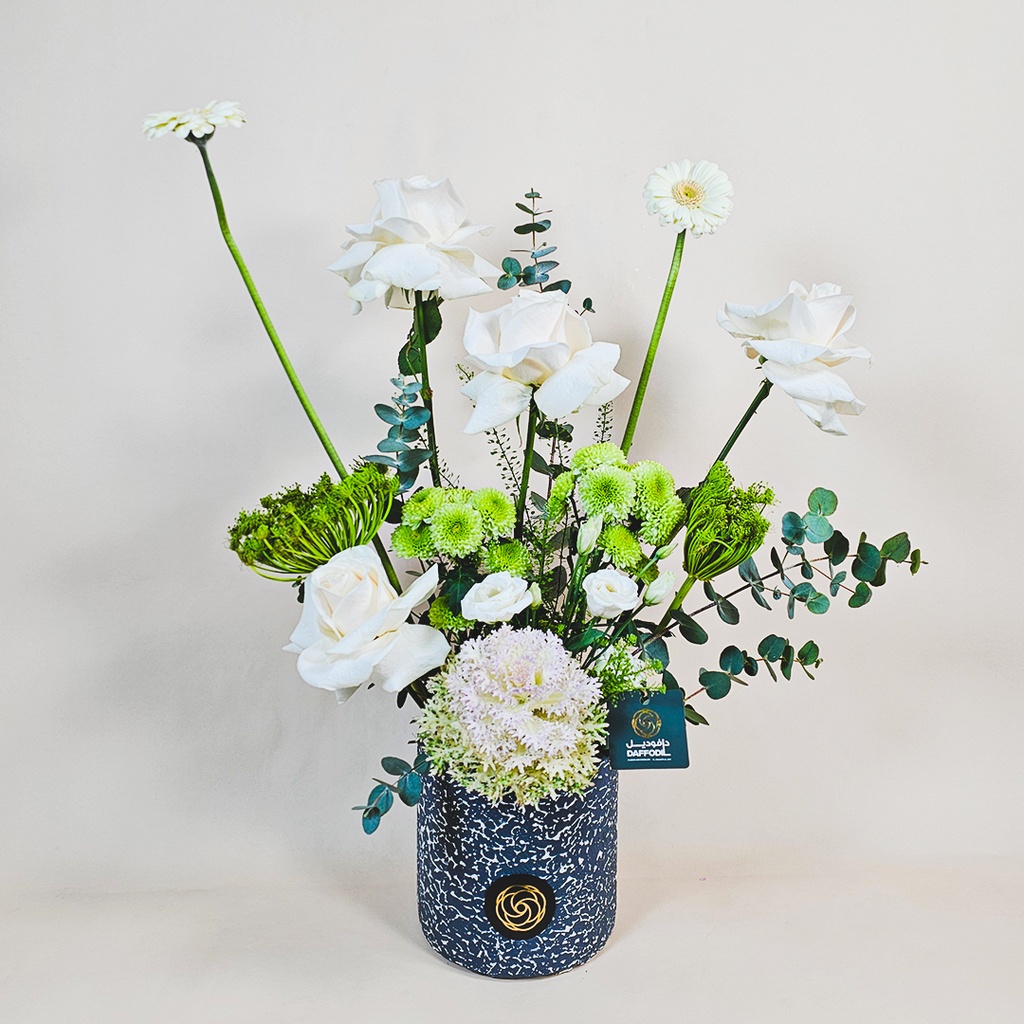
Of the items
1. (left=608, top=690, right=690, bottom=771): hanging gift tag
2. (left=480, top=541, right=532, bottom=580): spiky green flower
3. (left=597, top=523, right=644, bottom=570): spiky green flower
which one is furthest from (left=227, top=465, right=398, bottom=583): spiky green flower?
(left=608, top=690, right=690, bottom=771): hanging gift tag

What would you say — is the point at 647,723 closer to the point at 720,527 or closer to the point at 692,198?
the point at 720,527

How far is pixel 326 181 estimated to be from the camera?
140cm

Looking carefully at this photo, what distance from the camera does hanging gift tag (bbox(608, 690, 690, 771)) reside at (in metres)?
1.10

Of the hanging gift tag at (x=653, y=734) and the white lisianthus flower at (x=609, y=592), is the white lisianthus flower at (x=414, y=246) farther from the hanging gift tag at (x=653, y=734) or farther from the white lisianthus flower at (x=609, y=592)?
the hanging gift tag at (x=653, y=734)

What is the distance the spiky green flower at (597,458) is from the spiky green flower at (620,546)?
0.07m

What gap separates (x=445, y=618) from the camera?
43.7 inches

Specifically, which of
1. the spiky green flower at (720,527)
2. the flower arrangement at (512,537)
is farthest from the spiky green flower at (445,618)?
the spiky green flower at (720,527)

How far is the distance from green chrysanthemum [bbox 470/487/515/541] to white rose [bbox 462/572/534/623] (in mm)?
50

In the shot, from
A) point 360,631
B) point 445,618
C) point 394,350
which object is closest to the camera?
point 360,631

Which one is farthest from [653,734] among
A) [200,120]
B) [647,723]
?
[200,120]

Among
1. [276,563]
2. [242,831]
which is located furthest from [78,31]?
[242,831]

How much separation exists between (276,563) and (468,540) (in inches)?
7.2

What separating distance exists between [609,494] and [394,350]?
47 cm

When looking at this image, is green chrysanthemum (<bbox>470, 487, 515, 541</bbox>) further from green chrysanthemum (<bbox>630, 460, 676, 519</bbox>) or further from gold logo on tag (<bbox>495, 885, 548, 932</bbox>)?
Result: gold logo on tag (<bbox>495, 885, 548, 932</bbox>)
